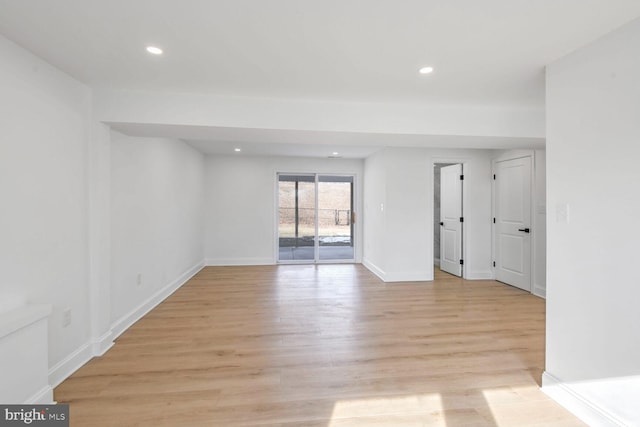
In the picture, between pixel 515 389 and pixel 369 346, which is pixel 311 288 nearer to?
pixel 369 346

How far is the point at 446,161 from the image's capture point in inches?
208

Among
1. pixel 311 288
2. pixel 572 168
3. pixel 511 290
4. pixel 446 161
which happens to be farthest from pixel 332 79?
pixel 511 290

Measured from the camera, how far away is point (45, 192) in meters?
2.11

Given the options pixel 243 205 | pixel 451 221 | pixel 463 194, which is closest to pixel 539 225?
pixel 463 194

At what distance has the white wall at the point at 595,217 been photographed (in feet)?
5.32

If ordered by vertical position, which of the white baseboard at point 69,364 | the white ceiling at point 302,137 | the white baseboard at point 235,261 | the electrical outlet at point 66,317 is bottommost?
the white baseboard at point 69,364

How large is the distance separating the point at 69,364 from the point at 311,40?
3012 mm

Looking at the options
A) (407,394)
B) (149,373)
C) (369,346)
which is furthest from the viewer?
(369,346)

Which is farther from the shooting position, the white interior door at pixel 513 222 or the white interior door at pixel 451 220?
the white interior door at pixel 451 220

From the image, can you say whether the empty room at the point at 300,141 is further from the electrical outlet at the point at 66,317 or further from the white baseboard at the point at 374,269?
the white baseboard at the point at 374,269

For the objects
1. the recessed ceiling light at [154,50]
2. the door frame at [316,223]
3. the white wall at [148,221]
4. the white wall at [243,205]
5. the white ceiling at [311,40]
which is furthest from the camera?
the door frame at [316,223]

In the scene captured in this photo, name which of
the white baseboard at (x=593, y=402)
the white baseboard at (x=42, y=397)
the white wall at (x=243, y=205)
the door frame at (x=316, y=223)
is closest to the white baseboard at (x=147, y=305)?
the white baseboard at (x=42, y=397)

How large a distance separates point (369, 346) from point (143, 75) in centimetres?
304

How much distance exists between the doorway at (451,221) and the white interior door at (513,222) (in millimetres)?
595
